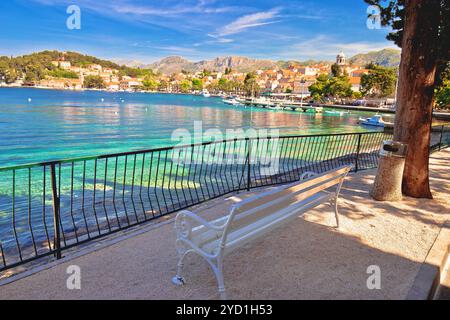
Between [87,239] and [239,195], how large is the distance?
312 centimetres

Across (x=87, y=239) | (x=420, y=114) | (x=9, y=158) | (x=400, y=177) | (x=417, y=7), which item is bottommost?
(x=9, y=158)

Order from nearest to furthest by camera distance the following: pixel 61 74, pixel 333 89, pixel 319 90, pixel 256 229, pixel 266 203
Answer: pixel 266 203 < pixel 256 229 < pixel 333 89 < pixel 319 90 < pixel 61 74

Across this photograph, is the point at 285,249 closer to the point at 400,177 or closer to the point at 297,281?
the point at 297,281

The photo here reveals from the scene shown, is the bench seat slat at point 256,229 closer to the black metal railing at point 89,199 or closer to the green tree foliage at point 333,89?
the black metal railing at point 89,199

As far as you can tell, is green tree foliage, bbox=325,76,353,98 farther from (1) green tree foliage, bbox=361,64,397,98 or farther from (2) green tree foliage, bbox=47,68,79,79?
(2) green tree foliage, bbox=47,68,79,79

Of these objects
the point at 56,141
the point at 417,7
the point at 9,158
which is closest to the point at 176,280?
the point at 417,7

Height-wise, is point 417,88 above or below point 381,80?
below

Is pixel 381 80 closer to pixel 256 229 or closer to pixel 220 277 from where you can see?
pixel 256 229

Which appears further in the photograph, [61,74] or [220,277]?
[61,74]

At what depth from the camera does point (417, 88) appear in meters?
5.80

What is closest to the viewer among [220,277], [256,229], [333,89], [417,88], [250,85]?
[220,277]

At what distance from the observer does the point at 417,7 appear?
5.54 m

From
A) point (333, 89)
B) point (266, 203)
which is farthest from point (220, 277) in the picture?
point (333, 89)

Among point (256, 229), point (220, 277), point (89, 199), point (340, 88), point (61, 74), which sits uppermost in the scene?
point (61, 74)
